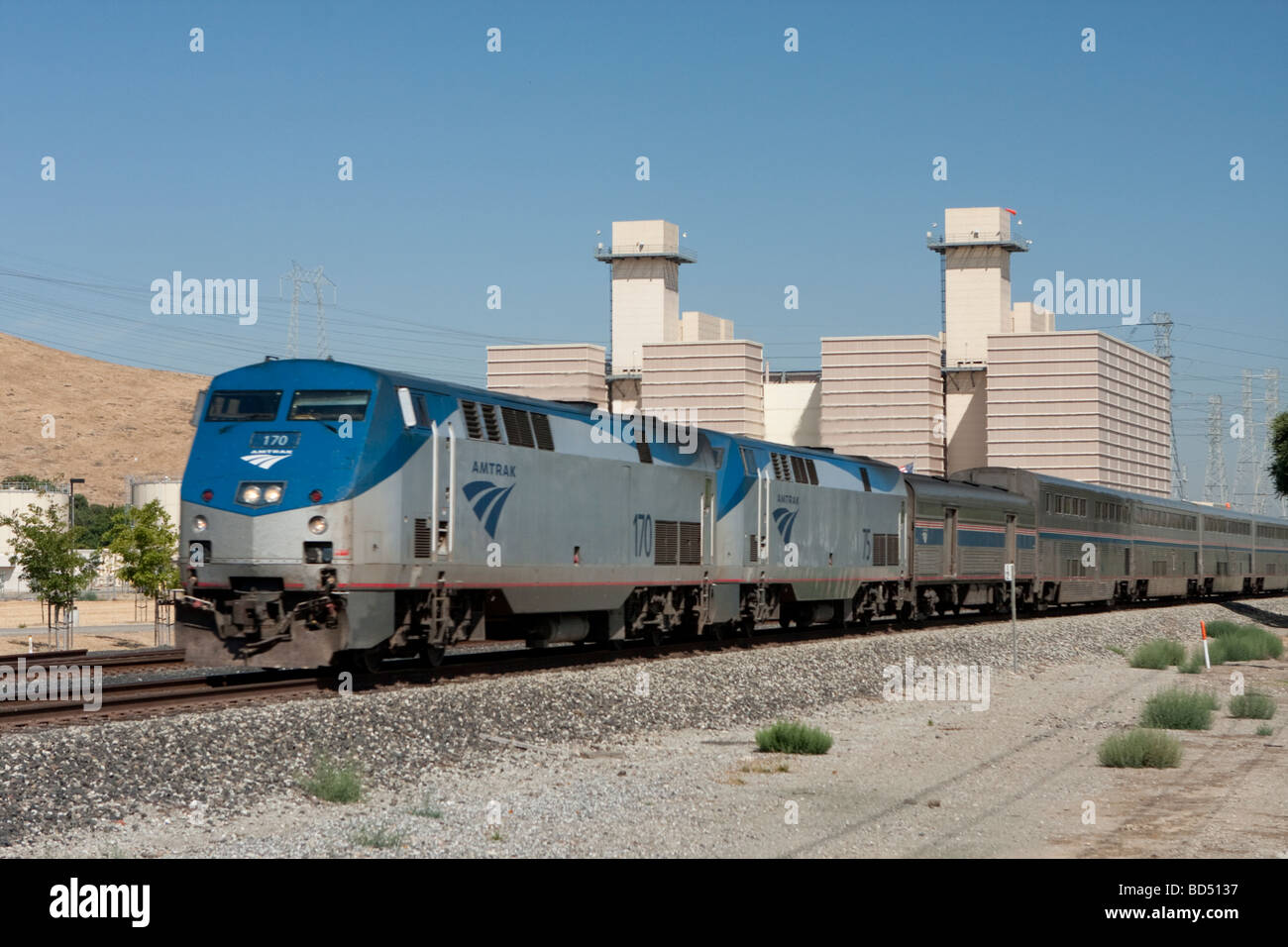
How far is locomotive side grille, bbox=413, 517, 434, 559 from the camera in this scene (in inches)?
770

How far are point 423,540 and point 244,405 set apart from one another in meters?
3.15

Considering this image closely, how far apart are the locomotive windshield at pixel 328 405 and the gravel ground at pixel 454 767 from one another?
3802 mm

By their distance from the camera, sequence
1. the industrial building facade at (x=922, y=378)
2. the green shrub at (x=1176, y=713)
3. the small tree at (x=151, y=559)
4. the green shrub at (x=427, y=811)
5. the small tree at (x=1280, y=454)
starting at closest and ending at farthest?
the green shrub at (x=427, y=811), the green shrub at (x=1176, y=713), the small tree at (x=151, y=559), the small tree at (x=1280, y=454), the industrial building facade at (x=922, y=378)

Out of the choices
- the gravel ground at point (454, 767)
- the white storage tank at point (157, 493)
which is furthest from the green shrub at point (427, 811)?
the white storage tank at point (157, 493)

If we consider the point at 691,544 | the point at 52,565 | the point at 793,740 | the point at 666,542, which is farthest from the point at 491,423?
the point at 52,565

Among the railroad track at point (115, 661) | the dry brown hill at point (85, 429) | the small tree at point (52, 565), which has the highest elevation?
the dry brown hill at point (85, 429)

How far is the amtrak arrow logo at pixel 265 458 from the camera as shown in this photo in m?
18.8

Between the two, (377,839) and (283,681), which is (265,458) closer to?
(283,681)

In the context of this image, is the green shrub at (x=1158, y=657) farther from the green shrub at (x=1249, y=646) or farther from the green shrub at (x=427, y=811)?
the green shrub at (x=427, y=811)

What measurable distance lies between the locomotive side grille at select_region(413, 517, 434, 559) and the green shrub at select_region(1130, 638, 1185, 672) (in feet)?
66.9

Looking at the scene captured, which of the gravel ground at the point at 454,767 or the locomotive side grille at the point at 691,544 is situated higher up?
the locomotive side grille at the point at 691,544
